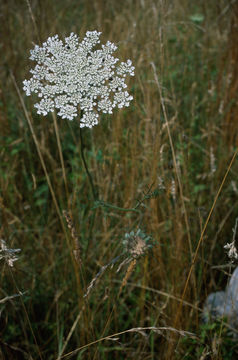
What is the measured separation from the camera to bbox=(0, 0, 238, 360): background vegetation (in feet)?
4.39

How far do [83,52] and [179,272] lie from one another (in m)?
0.94

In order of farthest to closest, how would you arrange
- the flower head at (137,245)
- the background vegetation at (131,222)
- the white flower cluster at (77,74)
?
the background vegetation at (131,222)
the white flower cluster at (77,74)
the flower head at (137,245)

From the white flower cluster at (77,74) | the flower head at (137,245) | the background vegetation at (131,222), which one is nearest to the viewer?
the flower head at (137,245)

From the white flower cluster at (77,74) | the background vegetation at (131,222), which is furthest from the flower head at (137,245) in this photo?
the white flower cluster at (77,74)

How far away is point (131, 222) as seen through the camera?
1.84 m

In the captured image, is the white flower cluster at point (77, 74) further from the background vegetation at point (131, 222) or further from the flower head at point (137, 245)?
the flower head at point (137, 245)

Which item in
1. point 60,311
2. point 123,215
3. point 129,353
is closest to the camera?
point 129,353

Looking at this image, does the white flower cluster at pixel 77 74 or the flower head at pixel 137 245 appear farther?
the white flower cluster at pixel 77 74

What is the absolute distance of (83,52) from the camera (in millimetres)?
1098

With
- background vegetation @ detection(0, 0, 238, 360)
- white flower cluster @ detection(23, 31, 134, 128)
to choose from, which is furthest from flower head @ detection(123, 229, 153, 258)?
white flower cluster @ detection(23, 31, 134, 128)

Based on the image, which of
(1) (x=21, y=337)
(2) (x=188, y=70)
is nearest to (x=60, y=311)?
(1) (x=21, y=337)

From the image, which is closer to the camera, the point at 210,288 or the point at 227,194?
the point at 210,288

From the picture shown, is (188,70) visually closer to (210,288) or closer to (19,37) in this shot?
(19,37)

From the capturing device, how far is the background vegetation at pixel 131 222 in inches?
52.7
